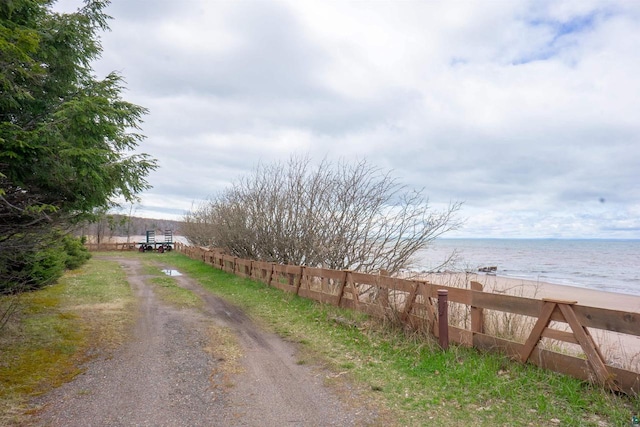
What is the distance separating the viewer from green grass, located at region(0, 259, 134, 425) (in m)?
4.77

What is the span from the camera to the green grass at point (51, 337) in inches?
188

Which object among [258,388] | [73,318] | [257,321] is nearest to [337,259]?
[257,321]

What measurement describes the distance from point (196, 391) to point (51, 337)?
3.87 m

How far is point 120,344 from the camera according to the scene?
6664 mm

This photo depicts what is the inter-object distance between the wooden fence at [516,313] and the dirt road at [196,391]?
6.55ft

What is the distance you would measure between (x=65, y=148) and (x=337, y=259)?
9.26 meters

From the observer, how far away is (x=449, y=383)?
4.73 metres

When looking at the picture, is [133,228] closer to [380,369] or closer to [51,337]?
[51,337]

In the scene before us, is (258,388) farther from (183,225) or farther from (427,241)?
(183,225)

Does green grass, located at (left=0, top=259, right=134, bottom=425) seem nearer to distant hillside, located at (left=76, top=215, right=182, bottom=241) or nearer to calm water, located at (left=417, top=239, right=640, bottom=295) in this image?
calm water, located at (left=417, top=239, right=640, bottom=295)

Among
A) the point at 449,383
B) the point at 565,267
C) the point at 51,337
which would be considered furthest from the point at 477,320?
the point at 565,267

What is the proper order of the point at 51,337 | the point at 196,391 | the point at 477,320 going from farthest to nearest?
the point at 51,337, the point at 477,320, the point at 196,391

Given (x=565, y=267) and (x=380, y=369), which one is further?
(x=565, y=267)

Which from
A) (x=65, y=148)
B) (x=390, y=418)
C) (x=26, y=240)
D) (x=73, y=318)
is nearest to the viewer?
(x=390, y=418)
